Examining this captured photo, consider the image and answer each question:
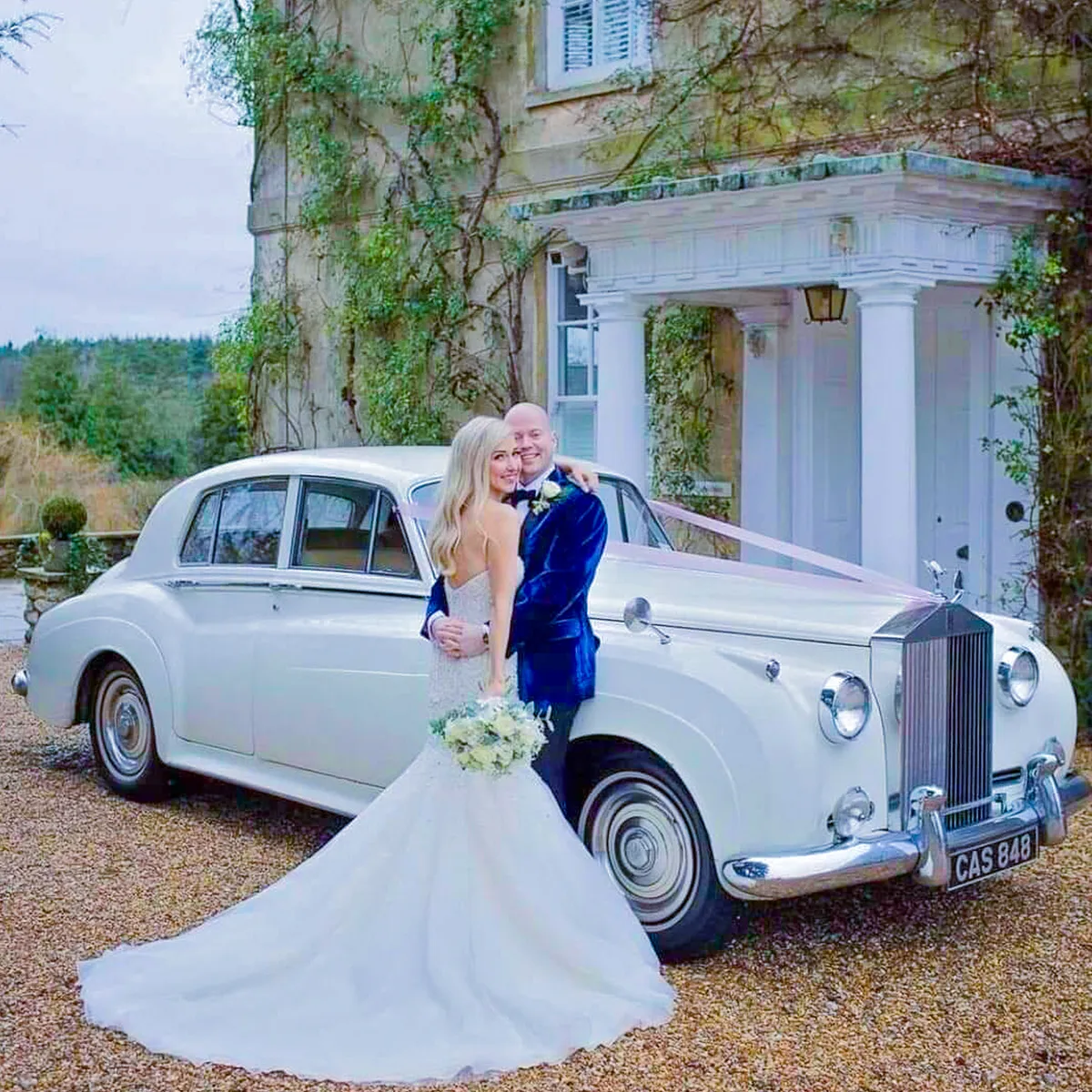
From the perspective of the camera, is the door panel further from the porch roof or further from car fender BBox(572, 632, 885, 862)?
the porch roof

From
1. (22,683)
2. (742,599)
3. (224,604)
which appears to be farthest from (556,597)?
(22,683)

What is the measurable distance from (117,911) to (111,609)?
1.99 m

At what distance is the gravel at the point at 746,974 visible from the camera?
4098mm

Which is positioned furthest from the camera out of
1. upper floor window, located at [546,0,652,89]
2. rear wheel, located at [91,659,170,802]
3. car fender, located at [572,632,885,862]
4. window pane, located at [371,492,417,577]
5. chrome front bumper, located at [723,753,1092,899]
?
upper floor window, located at [546,0,652,89]

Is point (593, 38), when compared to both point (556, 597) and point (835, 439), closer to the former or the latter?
point (835, 439)

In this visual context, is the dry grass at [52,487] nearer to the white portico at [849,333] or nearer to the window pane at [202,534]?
the white portico at [849,333]

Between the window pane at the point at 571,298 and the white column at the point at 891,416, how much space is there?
12.5 feet

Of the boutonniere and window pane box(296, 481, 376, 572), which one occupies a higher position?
the boutonniere

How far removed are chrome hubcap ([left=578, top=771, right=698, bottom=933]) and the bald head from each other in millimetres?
1026

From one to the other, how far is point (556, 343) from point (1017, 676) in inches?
269

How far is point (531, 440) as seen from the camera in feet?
16.6

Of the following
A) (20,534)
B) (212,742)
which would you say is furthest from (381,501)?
(20,534)

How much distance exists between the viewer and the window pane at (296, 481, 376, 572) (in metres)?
6.14

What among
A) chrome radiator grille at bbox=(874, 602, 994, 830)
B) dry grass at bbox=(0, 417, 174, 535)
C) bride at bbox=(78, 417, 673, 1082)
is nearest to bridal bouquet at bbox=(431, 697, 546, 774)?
bride at bbox=(78, 417, 673, 1082)
